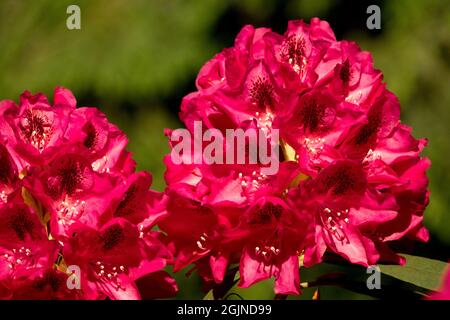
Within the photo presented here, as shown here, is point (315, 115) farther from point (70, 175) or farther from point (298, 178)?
point (70, 175)

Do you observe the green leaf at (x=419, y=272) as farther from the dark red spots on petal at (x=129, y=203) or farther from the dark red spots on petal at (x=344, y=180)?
the dark red spots on petal at (x=129, y=203)

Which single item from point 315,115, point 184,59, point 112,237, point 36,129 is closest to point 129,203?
point 112,237

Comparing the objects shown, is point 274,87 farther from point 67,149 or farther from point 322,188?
point 67,149

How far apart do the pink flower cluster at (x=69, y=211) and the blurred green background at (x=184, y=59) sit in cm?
154

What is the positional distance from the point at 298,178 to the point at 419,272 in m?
0.22

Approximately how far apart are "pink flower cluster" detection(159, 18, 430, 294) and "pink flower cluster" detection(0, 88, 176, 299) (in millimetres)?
64

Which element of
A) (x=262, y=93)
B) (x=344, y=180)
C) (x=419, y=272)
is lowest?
(x=419, y=272)

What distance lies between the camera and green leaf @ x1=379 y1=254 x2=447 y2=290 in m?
1.22

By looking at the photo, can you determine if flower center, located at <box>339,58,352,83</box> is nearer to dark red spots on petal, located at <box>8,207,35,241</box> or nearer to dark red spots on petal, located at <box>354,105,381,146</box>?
dark red spots on petal, located at <box>354,105,381,146</box>

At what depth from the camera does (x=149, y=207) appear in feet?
4.05

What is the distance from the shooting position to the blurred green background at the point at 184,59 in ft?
9.36

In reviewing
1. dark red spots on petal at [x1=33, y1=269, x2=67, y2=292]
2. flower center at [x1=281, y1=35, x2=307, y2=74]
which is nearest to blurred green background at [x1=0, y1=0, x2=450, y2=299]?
flower center at [x1=281, y1=35, x2=307, y2=74]

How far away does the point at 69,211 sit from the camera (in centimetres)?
119

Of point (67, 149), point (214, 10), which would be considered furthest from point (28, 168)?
point (214, 10)
